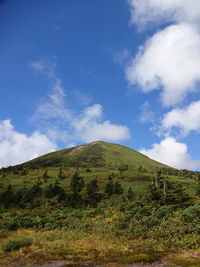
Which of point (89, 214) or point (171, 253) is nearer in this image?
point (171, 253)

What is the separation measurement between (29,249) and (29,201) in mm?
38408

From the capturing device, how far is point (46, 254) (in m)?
12.9

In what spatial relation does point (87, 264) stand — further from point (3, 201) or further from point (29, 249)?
point (3, 201)

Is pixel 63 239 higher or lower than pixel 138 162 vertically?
lower

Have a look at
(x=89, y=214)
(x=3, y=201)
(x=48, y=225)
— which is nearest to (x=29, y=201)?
(x=3, y=201)

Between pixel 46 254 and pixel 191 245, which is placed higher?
pixel 191 245

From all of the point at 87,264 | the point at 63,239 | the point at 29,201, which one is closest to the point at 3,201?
the point at 29,201

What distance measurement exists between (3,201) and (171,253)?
4631 cm

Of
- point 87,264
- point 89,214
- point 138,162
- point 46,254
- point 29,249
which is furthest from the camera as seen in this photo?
point 138,162

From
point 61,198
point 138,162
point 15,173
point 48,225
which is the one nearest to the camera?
point 48,225

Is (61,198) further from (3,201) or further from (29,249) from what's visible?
(29,249)

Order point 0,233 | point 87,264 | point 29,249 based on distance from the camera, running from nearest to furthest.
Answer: point 87,264, point 29,249, point 0,233

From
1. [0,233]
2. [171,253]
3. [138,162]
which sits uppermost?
[138,162]

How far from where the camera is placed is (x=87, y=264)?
10727mm
